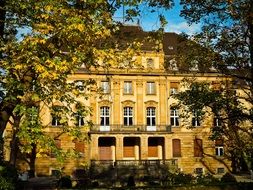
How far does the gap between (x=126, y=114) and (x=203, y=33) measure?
106ft

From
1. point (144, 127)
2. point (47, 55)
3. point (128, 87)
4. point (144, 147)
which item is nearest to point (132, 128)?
point (144, 127)

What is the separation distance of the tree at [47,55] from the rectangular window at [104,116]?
3730 centimetres

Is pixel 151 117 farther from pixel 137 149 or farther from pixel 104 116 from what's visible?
pixel 104 116

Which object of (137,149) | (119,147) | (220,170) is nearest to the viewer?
(119,147)

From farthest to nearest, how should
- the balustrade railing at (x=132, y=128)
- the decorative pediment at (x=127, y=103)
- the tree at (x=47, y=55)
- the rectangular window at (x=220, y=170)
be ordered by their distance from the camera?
the rectangular window at (x=220, y=170) < the decorative pediment at (x=127, y=103) < the balustrade railing at (x=132, y=128) < the tree at (x=47, y=55)

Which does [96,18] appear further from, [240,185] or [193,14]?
[240,185]

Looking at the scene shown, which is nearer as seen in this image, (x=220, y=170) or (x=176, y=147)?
(x=176, y=147)

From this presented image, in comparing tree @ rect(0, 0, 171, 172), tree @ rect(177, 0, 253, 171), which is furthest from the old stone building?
tree @ rect(0, 0, 171, 172)

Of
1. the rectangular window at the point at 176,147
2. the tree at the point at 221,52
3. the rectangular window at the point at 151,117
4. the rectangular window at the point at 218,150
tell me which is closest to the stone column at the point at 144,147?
the rectangular window at the point at 151,117

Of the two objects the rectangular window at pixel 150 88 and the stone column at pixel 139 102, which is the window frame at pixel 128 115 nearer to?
the stone column at pixel 139 102

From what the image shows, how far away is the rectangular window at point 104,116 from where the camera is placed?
4805 cm

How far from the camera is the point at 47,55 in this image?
9602 millimetres

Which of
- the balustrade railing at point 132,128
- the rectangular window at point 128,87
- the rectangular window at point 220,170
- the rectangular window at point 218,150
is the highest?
the rectangular window at point 128,87

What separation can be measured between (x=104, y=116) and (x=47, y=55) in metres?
38.8
